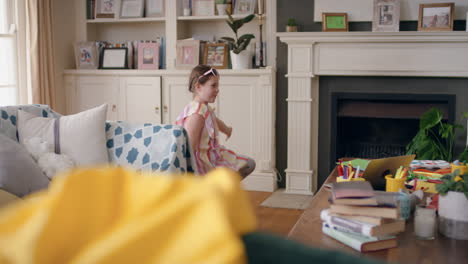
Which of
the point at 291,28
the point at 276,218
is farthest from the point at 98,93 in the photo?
the point at 276,218

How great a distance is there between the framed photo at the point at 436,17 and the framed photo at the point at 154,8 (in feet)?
7.40

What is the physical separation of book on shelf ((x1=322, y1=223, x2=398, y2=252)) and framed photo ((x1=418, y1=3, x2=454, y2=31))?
9.63 feet

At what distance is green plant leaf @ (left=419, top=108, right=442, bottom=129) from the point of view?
3.84 m

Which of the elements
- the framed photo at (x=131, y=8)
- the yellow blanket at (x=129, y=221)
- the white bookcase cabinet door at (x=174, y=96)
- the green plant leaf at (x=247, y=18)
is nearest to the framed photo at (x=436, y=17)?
the green plant leaf at (x=247, y=18)

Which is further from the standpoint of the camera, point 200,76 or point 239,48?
point 239,48

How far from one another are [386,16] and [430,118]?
2.86 ft

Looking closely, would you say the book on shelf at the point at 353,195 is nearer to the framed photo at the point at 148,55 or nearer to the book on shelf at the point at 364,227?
the book on shelf at the point at 364,227

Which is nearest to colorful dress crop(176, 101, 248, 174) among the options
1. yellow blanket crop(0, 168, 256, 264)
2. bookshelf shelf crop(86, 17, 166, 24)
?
bookshelf shelf crop(86, 17, 166, 24)

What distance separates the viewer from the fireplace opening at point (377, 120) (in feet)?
13.9

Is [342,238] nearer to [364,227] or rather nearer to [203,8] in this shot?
[364,227]

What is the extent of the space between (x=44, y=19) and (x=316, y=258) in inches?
176

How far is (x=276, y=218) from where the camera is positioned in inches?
153

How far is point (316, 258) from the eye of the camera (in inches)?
25.7

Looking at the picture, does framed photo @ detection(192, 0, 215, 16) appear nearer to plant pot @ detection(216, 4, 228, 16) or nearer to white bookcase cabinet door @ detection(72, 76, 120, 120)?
plant pot @ detection(216, 4, 228, 16)
